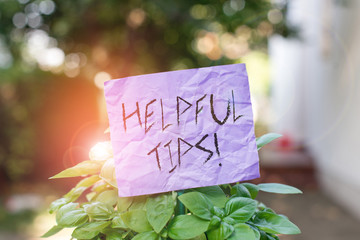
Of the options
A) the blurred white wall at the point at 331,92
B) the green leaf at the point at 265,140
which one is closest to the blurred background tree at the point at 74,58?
the blurred white wall at the point at 331,92

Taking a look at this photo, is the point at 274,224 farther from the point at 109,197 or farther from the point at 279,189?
the point at 109,197

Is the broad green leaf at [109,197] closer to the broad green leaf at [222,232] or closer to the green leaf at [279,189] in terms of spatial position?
the broad green leaf at [222,232]

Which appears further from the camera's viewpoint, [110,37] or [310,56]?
[310,56]

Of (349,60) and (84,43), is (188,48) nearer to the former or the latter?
(84,43)

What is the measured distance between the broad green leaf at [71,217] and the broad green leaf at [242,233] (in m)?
0.33

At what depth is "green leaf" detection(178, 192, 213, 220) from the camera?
0.80m

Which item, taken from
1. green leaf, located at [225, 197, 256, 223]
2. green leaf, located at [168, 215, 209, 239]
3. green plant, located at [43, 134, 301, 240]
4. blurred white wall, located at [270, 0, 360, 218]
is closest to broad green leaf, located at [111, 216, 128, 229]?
green plant, located at [43, 134, 301, 240]

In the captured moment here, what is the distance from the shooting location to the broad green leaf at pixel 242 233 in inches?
30.2

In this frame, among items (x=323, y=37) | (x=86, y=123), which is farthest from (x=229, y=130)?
(x=86, y=123)

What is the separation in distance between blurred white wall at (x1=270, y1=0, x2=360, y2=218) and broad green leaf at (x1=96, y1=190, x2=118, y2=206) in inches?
163

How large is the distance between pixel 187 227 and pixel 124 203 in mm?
169

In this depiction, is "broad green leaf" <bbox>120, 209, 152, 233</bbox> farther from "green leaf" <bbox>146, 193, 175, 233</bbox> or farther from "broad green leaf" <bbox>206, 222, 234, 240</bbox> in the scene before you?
"broad green leaf" <bbox>206, 222, 234, 240</bbox>

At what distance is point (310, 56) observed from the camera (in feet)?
26.0

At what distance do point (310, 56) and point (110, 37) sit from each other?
13.3 feet
